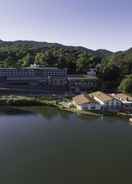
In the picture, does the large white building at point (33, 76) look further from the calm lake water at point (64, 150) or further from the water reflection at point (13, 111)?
the calm lake water at point (64, 150)

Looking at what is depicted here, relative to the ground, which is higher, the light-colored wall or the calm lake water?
the light-colored wall

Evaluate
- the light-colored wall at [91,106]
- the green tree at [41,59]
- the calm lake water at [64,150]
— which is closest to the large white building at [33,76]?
the green tree at [41,59]

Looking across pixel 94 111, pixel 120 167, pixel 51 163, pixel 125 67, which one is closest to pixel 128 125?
pixel 94 111

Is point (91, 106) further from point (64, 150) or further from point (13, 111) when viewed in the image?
point (64, 150)

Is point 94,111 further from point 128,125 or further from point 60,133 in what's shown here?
point 60,133

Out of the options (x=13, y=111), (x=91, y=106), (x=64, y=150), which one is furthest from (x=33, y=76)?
(x=64, y=150)

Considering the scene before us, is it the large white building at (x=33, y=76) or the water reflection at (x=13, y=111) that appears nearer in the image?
the water reflection at (x=13, y=111)

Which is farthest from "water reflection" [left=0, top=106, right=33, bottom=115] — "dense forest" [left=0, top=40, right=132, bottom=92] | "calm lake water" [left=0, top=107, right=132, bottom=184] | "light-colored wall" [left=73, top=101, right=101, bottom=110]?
"dense forest" [left=0, top=40, right=132, bottom=92]

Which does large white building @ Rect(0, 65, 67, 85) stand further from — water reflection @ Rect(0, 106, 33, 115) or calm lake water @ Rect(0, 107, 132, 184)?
calm lake water @ Rect(0, 107, 132, 184)
